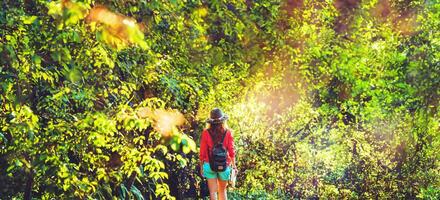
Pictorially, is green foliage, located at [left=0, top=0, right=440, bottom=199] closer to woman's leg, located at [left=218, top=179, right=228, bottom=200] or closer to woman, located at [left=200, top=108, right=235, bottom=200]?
woman, located at [left=200, top=108, right=235, bottom=200]

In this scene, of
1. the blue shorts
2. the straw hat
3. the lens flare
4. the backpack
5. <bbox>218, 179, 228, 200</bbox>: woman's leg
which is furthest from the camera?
<bbox>218, 179, 228, 200</bbox>: woman's leg

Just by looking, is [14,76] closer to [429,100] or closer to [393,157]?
[429,100]

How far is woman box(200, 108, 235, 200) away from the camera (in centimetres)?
944

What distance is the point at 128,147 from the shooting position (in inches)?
259

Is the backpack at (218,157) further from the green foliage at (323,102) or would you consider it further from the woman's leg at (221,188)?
the green foliage at (323,102)

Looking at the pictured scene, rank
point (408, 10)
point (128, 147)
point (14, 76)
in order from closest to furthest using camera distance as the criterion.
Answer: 1. point (14, 76)
2. point (128, 147)
3. point (408, 10)

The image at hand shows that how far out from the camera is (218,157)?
31.1ft

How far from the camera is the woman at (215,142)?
9.44 meters

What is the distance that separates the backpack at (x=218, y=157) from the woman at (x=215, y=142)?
0.16 feet

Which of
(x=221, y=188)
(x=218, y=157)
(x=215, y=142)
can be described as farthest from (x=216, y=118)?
Answer: (x=221, y=188)

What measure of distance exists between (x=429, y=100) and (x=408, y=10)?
304 cm

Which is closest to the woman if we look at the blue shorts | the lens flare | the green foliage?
the blue shorts

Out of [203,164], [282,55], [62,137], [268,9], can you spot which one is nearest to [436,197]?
[282,55]

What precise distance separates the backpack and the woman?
0.16 feet
